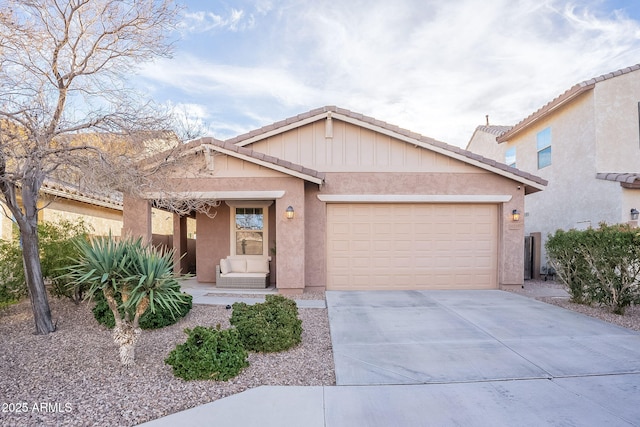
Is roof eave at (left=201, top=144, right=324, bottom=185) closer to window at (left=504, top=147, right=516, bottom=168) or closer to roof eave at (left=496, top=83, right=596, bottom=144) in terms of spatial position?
roof eave at (left=496, top=83, right=596, bottom=144)

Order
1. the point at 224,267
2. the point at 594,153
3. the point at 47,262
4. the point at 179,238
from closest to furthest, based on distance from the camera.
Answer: the point at 47,262 < the point at 224,267 < the point at 594,153 < the point at 179,238

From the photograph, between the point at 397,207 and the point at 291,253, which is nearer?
A: the point at 291,253

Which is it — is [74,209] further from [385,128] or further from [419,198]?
[419,198]

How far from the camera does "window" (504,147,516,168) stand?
52.9 feet

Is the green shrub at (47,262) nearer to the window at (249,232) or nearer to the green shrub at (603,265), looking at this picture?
the window at (249,232)

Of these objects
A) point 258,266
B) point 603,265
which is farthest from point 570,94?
point 258,266

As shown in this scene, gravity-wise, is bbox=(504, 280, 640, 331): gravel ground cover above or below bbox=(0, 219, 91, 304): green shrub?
below

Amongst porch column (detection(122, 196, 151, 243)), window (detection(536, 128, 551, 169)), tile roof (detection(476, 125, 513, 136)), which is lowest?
porch column (detection(122, 196, 151, 243))

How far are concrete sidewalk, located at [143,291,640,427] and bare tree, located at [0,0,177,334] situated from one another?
4206 millimetres

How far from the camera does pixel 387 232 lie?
10164mm

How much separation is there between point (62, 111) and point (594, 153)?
1387 cm

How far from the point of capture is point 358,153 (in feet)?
33.4

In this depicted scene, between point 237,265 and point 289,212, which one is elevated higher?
point 289,212

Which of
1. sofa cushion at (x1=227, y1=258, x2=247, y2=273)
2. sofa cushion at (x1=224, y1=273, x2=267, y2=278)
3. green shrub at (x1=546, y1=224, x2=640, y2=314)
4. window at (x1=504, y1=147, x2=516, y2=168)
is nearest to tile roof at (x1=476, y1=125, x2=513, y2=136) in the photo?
window at (x1=504, y1=147, x2=516, y2=168)
